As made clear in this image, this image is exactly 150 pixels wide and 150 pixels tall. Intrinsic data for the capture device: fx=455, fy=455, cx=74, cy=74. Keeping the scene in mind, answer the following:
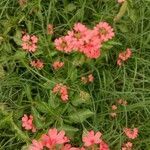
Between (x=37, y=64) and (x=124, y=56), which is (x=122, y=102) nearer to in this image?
(x=124, y=56)

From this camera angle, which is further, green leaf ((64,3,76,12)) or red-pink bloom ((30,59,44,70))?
green leaf ((64,3,76,12))

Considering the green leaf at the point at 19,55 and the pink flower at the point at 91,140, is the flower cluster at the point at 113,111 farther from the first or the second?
the green leaf at the point at 19,55

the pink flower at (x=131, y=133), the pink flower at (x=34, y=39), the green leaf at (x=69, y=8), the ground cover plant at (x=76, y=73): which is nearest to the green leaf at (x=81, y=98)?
the ground cover plant at (x=76, y=73)

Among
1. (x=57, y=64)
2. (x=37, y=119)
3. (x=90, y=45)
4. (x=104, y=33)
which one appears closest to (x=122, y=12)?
(x=104, y=33)

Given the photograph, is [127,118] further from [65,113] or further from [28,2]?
[28,2]

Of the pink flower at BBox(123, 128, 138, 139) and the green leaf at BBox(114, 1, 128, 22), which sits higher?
the green leaf at BBox(114, 1, 128, 22)

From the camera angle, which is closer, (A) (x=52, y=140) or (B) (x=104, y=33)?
(A) (x=52, y=140)

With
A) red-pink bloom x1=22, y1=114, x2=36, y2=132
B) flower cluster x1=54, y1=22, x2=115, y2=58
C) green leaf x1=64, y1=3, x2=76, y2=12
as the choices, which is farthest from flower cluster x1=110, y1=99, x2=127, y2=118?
green leaf x1=64, y1=3, x2=76, y2=12

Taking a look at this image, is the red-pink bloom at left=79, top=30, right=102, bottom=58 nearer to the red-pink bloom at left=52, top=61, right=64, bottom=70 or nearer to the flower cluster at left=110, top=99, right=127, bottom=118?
the red-pink bloom at left=52, top=61, right=64, bottom=70
